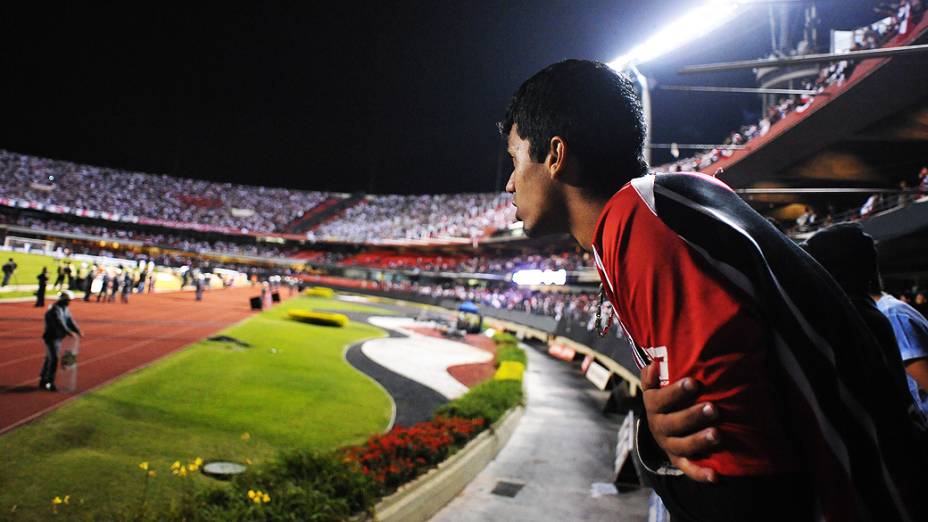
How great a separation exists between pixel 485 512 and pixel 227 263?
88.2 m

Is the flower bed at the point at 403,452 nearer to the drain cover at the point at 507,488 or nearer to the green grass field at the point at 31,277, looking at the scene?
the drain cover at the point at 507,488

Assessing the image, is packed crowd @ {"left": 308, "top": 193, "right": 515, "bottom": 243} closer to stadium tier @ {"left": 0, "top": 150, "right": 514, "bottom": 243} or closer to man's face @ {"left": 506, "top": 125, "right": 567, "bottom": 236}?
stadium tier @ {"left": 0, "top": 150, "right": 514, "bottom": 243}

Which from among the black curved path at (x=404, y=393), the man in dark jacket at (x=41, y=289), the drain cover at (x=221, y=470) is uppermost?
the man in dark jacket at (x=41, y=289)

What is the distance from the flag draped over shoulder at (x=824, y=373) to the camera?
1.09 meters

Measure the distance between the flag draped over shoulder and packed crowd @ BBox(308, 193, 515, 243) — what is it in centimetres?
5716

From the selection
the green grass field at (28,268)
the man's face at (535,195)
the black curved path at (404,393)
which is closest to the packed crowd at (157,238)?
the green grass field at (28,268)

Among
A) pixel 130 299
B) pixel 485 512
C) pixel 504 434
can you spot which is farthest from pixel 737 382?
pixel 130 299

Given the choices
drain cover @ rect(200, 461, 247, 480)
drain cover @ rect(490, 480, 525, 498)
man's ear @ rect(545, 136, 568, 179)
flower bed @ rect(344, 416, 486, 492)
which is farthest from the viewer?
drain cover @ rect(490, 480, 525, 498)

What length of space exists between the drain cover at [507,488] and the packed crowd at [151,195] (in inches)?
3394

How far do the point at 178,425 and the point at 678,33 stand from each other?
1256cm

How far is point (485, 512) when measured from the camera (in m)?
7.75

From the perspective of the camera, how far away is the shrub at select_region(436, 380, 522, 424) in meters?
11.4

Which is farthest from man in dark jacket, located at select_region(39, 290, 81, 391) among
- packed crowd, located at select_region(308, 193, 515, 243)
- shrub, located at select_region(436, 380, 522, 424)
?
packed crowd, located at select_region(308, 193, 515, 243)

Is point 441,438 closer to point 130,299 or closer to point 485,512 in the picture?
point 485,512
